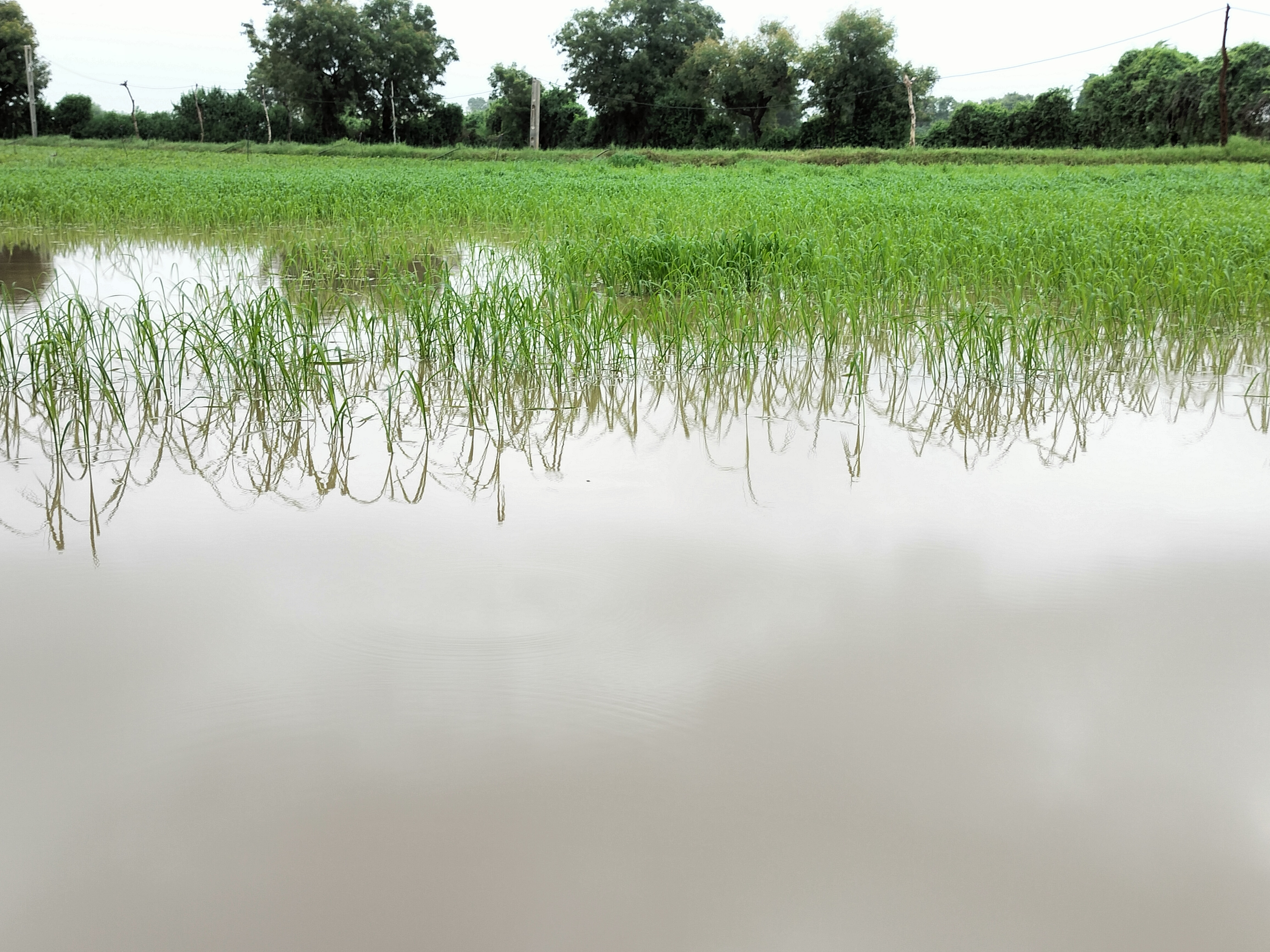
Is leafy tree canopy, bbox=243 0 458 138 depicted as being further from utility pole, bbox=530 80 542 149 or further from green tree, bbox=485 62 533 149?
utility pole, bbox=530 80 542 149

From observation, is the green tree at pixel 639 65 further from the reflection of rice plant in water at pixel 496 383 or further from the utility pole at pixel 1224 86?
the reflection of rice plant in water at pixel 496 383

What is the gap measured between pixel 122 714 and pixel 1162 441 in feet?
10.7

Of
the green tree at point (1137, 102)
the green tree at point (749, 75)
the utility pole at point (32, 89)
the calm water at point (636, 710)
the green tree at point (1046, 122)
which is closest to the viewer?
the calm water at point (636, 710)

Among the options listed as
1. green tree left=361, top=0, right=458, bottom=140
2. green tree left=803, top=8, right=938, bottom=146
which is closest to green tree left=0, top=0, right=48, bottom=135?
green tree left=361, top=0, right=458, bottom=140

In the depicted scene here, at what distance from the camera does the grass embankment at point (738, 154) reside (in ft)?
73.9

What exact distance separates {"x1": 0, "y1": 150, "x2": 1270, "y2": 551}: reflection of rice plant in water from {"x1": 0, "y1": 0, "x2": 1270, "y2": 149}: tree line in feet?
110

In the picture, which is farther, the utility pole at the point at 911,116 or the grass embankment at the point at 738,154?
the utility pole at the point at 911,116

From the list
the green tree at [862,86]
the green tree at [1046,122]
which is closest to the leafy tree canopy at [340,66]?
the green tree at [862,86]

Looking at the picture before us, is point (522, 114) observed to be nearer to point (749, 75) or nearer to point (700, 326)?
point (749, 75)

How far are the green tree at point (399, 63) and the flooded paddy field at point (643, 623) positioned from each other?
1628 inches

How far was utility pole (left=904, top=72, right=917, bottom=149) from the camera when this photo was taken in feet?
107

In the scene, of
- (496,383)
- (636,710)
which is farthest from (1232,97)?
(636,710)

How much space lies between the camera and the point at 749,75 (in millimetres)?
40500

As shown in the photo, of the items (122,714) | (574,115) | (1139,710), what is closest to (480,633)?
(122,714)
